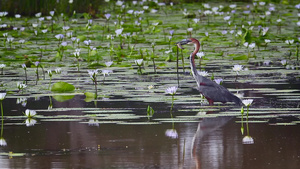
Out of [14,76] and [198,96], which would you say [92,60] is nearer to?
[14,76]

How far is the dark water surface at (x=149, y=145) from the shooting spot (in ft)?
14.5

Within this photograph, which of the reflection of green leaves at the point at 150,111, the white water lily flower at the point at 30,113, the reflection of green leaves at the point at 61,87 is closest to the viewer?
the white water lily flower at the point at 30,113

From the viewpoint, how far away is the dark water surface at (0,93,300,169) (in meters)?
4.42

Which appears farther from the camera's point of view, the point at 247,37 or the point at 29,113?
the point at 247,37

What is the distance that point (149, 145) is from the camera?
4922 mm

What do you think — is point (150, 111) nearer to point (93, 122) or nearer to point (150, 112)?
point (150, 112)

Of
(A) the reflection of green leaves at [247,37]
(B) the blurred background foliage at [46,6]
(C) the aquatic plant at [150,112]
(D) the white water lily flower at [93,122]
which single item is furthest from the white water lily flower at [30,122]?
(B) the blurred background foliage at [46,6]

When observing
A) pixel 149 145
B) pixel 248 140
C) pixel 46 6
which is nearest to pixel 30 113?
pixel 149 145

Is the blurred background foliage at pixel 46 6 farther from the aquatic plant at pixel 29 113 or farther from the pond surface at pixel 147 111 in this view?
the aquatic plant at pixel 29 113

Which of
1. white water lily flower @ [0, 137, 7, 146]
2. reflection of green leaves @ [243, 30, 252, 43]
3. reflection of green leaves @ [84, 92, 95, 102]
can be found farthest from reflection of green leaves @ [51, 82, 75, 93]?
reflection of green leaves @ [243, 30, 252, 43]

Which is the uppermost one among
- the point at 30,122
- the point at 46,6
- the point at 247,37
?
the point at 46,6

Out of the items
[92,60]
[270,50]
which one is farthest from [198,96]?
[270,50]

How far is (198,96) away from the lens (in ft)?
23.0

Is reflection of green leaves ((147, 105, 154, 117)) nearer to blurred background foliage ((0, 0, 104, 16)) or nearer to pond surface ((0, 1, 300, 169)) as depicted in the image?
pond surface ((0, 1, 300, 169))
